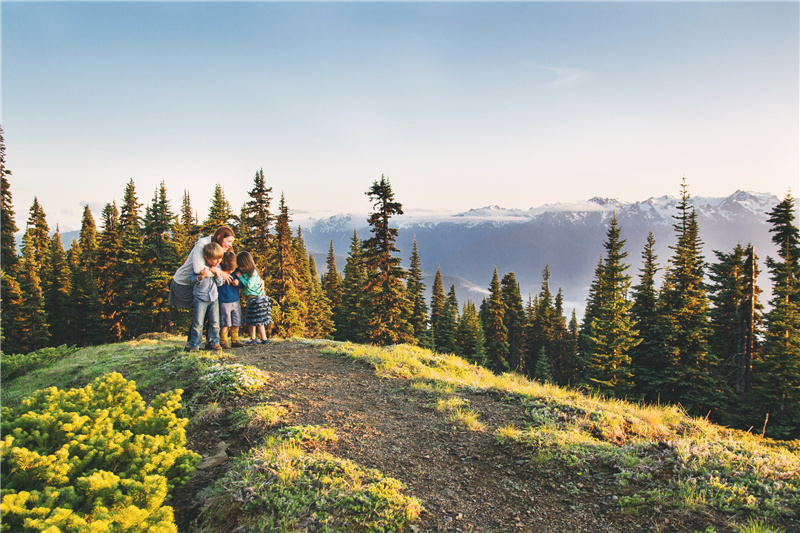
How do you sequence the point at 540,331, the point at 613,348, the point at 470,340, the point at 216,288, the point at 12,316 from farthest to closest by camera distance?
the point at 540,331, the point at 470,340, the point at 12,316, the point at 613,348, the point at 216,288

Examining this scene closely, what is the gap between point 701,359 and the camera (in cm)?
2675

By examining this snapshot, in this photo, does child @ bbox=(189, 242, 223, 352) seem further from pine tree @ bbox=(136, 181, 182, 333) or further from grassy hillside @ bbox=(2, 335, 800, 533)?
pine tree @ bbox=(136, 181, 182, 333)

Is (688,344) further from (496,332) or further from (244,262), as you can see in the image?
(244,262)

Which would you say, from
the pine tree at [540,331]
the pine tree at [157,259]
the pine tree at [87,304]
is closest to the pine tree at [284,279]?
the pine tree at [157,259]

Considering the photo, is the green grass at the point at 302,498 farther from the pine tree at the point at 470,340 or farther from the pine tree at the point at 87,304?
the pine tree at the point at 87,304

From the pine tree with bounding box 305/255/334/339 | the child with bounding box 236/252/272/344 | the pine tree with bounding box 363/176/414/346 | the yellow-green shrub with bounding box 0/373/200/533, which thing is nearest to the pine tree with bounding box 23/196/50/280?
the pine tree with bounding box 305/255/334/339

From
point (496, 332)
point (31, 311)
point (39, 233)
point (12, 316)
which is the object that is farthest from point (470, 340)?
point (39, 233)

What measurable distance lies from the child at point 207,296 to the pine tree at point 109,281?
115 ft

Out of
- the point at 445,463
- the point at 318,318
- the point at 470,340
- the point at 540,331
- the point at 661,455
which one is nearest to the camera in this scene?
the point at 661,455

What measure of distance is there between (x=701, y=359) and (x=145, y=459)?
34.4 meters

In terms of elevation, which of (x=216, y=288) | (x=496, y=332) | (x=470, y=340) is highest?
(x=216, y=288)

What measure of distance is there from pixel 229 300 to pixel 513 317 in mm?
48680

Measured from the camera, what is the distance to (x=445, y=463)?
15.6 feet

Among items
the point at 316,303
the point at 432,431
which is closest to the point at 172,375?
the point at 432,431
